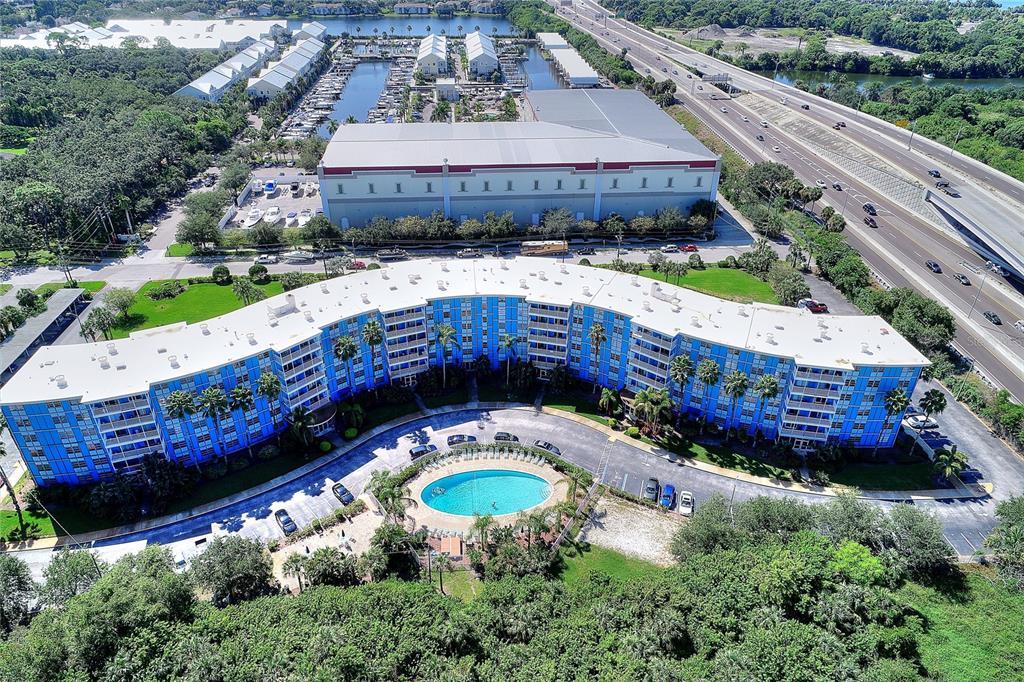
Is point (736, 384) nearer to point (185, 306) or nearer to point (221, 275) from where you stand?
point (185, 306)

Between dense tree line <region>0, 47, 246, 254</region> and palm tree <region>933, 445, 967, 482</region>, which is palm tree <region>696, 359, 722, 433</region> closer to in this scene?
palm tree <region>933, 445, 967, 482</region>

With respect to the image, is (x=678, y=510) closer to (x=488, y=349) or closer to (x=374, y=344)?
(x=488, y=349)

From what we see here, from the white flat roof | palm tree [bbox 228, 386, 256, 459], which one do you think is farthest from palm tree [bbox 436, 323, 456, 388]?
palm tree [bbox 228, 386, 256, 459]

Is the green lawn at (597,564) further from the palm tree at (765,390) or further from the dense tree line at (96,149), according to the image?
the dense tree line at (96,149)

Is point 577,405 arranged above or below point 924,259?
below

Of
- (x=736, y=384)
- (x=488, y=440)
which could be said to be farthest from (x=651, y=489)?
(x=488, y=440)

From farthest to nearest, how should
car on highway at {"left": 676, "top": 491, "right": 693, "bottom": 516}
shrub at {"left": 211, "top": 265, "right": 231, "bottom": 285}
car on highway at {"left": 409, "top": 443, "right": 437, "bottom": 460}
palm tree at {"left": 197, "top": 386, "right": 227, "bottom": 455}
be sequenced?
shrub at {"left": 211, "top": 265, "right": 231, "bottom": 285} < car on highway at {"left": 409, "top": 443, "right": 437, "bottom": 460} < car on highway at {"left": 676, "top": 491, "right": 693, "bottom": 516} < palm tree at {"left": 197, "top": 386, "right": 227, "bottom": 455}
